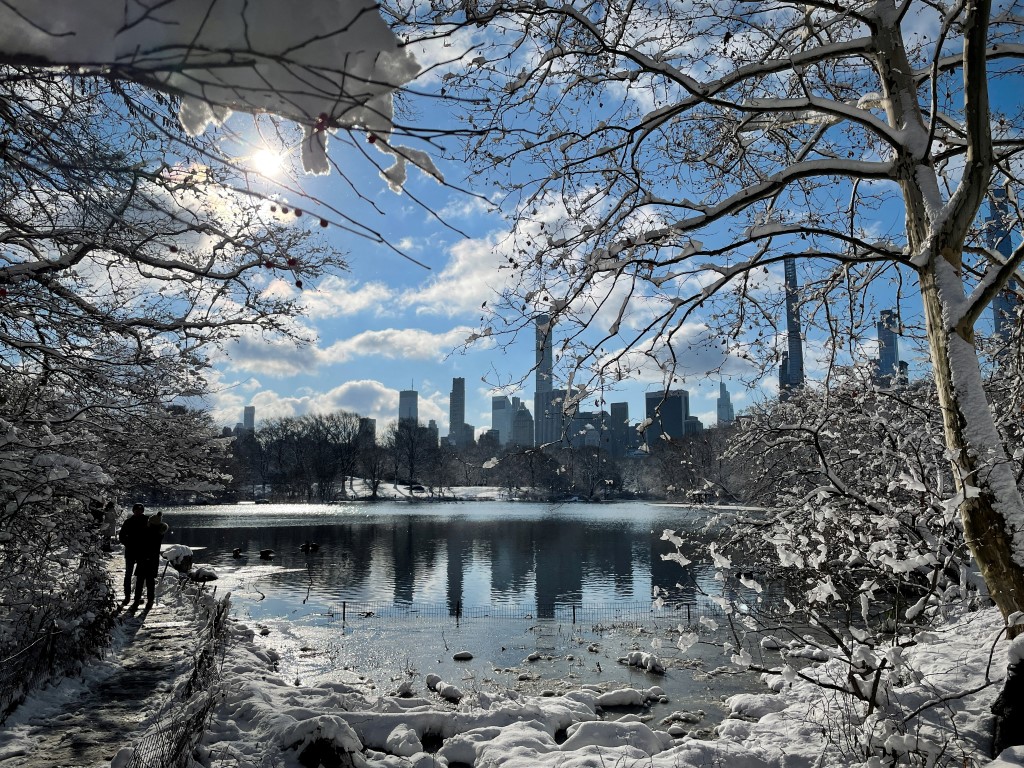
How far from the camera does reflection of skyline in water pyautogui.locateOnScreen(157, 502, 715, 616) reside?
2330cm

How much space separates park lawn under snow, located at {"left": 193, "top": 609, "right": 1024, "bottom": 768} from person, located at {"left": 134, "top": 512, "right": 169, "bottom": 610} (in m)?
2.83

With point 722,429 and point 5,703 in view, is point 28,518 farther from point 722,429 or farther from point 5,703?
point 722,429

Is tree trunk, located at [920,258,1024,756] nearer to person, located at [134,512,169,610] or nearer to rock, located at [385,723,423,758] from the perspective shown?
rock, located at [385,723,423,758]

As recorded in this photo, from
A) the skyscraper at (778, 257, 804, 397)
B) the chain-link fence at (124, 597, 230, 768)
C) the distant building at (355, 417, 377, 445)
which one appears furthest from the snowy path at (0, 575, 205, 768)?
the distant building at (355, 417, 377, 445)

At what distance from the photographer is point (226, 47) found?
4.91 feet

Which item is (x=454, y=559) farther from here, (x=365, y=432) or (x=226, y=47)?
(x=365, y=432)

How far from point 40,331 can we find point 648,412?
681cm

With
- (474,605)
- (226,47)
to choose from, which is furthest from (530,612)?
(226,47)

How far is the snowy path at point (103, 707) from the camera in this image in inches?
221

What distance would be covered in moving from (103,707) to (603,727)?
19.7ft

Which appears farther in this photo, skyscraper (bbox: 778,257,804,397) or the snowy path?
skyscraper (bbox: 778,257,804,397)

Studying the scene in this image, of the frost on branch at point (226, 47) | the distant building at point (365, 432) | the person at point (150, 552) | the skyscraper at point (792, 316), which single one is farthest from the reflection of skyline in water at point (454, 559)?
the distant building at point (365, 432)

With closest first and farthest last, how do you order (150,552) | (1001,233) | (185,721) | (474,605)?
(185,721) < (1001,233) < (150,552) < (474,605)

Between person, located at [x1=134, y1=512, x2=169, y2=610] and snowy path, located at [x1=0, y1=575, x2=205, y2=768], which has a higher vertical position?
person, located at [x1=134, y1=512, x2=169, y2=610]
